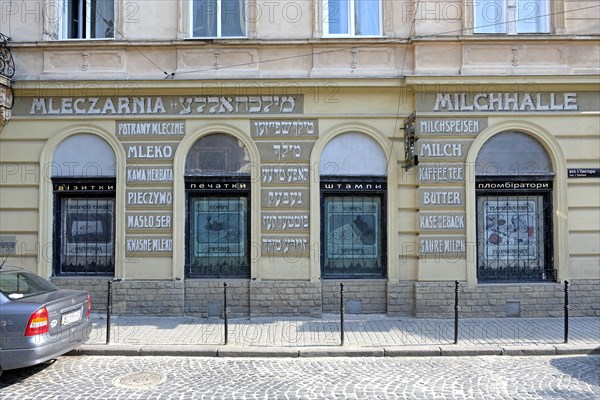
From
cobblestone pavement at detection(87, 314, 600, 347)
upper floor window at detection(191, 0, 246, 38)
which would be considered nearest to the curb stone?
cobblestone pavement at detection(87, 314, 600, 347)

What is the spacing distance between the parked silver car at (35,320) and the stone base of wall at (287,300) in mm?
3755

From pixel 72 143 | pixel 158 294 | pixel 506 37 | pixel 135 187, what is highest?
pixel 506 37

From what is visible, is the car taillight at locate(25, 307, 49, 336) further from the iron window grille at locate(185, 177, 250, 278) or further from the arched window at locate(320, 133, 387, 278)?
the arched window at locate(320, 133, 387, 278)

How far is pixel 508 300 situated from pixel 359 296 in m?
3.28

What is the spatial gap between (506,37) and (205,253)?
8.37 m

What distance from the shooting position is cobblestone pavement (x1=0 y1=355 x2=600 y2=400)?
607cm

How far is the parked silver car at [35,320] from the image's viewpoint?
6.16m

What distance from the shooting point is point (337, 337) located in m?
8.69

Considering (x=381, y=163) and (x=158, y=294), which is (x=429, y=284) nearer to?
(x=381, y=163)

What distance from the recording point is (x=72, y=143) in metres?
10.8

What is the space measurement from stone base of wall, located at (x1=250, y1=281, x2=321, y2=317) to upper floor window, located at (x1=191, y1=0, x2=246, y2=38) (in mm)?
5885

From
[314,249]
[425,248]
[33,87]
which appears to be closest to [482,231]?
[425,248]

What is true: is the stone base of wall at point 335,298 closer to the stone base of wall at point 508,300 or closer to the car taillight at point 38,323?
the stone base of wall at point 508,300

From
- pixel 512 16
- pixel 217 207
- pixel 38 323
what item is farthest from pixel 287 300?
pixel 512 16
